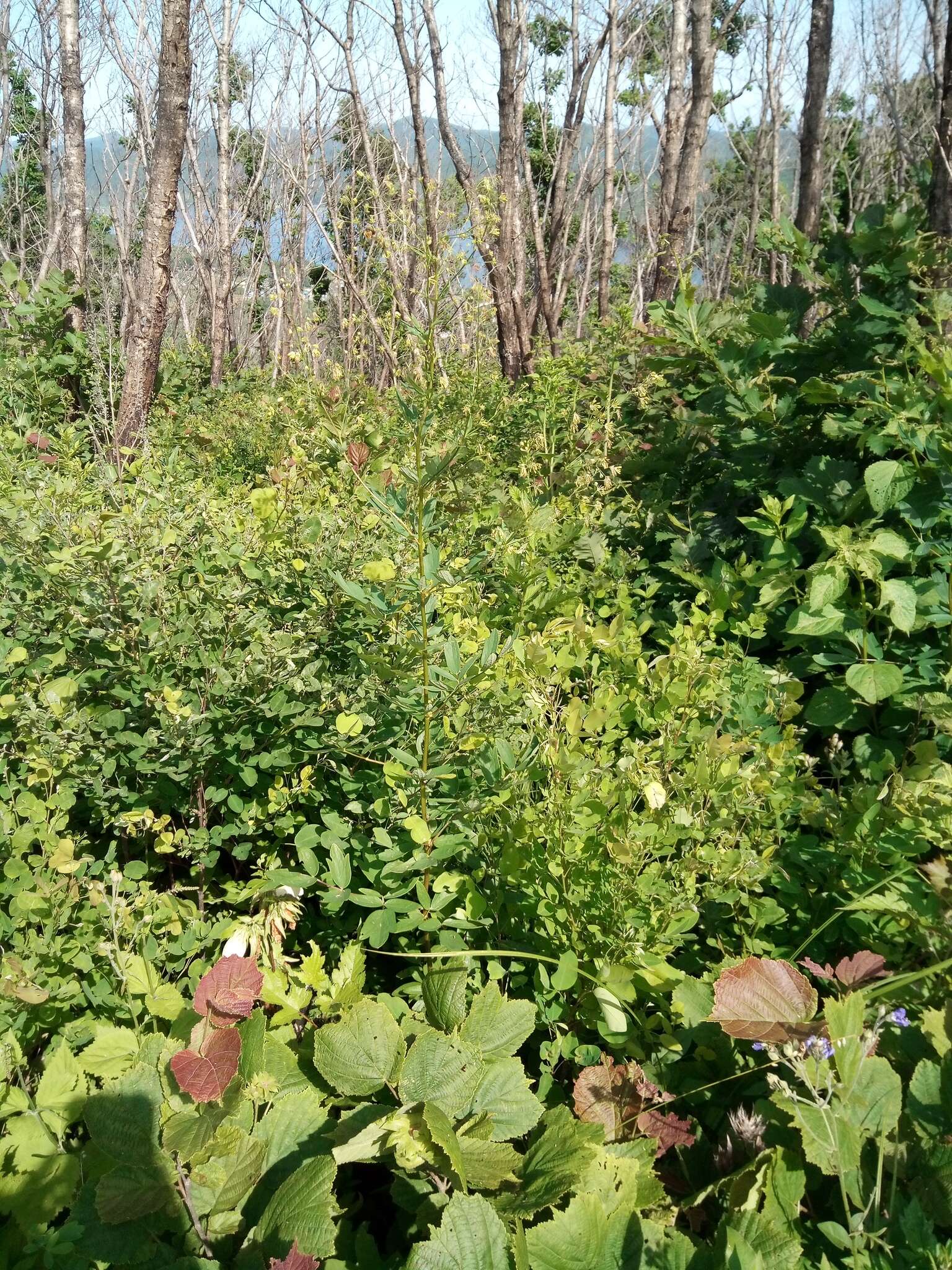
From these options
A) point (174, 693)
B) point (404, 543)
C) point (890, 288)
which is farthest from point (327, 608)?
point (890, 288)

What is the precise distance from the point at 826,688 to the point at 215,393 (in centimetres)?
930

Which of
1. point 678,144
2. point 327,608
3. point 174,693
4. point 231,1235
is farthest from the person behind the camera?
point 678,144

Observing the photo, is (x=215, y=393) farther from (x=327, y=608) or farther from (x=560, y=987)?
(x=560, y=987)

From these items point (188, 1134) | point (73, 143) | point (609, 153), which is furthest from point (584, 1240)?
point (609, 153)

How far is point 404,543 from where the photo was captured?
2166 millimetres

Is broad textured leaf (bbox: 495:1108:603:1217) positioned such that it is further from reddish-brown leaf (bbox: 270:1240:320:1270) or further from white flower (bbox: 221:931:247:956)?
white flower (bbox: 221:931:247:956)

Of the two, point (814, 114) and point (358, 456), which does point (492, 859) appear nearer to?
point (358, 456)

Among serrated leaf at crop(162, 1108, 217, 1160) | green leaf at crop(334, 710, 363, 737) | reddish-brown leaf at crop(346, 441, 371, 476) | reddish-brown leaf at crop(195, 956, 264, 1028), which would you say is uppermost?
reddish-brown leaf at crop(346, 441, 371, 476)

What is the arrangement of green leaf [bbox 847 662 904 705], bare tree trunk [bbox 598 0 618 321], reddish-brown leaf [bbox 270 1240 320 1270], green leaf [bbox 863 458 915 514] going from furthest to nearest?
bare tree trunk [bbox 598 0 618 321], green leaf [bbox 863 458 915 514], green leaf [bbox 847 662 904 705], reddish-brown leaf [bbox 270 1240 320 1270]

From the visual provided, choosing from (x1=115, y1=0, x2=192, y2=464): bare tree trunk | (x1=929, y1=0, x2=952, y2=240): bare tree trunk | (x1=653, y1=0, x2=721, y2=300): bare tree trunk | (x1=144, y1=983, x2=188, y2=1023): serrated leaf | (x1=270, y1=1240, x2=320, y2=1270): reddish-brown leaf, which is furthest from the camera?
(x1=653, y1=0, x2=721, y2=300): bare tree trunk

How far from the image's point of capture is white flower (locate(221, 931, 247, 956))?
1.41 meters

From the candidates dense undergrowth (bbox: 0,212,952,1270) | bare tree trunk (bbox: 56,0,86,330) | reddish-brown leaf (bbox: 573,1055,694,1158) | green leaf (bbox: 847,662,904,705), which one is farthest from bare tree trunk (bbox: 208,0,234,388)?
reddish-brown leaf (bbox: 573,1055,694,1158)

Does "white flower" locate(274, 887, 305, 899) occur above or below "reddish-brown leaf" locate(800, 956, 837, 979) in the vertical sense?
above

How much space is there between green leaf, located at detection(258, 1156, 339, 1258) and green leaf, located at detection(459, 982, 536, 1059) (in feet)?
0.91
